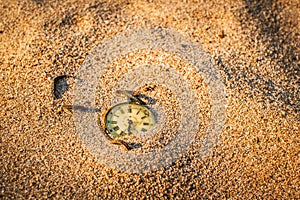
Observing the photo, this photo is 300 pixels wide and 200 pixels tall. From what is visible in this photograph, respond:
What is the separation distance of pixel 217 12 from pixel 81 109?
1.34 meters

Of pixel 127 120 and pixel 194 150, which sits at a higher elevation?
pixel 127 120

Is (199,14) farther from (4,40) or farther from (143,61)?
(4,40)

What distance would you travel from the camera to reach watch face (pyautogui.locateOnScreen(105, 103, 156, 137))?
8.29 ft

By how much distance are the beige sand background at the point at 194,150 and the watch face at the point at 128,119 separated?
0.25 meters

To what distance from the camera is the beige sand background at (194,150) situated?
243 cm

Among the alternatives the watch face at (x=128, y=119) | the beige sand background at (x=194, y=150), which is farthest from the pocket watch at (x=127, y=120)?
the beige sand background at (x=194, y=150)

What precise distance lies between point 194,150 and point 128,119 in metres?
0.49

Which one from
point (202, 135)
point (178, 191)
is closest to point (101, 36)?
point (202, 135)

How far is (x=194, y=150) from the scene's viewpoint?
2.52 meters

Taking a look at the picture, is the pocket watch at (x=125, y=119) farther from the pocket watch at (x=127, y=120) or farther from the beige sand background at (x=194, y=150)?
the beige sand background at (x=194, y=150)

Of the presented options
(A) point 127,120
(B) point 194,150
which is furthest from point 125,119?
(B) point 194,150

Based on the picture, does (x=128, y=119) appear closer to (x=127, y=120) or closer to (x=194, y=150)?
(x=127, y=120)

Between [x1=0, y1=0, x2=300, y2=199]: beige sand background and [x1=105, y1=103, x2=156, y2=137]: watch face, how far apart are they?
25cm

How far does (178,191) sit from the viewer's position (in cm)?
243
